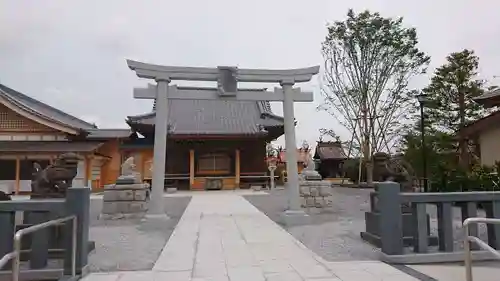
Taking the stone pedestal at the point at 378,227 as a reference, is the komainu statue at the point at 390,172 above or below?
above

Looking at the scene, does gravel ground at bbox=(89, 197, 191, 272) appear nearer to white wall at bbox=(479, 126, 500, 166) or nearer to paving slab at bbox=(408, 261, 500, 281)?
paving slab at bbox=(408, 261, 500, 281)

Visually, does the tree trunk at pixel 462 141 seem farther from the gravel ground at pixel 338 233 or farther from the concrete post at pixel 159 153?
the concrete post at pixel 159 153

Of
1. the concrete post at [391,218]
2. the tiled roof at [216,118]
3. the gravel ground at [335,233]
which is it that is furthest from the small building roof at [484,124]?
the tiled roof at [216,118]

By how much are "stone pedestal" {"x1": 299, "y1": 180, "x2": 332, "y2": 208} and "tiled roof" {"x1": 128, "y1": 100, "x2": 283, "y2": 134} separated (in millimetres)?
10005

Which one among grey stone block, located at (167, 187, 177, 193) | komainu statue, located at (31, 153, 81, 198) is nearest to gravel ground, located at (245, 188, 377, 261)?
komainu statue, located at (31, 153, 81, 198)

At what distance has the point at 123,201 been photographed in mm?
9062

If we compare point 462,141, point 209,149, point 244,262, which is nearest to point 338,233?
point 244,262

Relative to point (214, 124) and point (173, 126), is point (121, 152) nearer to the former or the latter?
point (173, 126)

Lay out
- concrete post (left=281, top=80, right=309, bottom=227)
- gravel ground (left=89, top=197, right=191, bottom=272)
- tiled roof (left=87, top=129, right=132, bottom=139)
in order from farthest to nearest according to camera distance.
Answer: tiled roof (left=87, top=129, right=132, bottom=139) < concrete post (left=281, top=80, right=309, bottom=227) < gravel ground (left=89, top=197, right=191, bottom=272)

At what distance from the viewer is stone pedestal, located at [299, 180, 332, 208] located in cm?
1009

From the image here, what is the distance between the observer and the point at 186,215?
9.28m

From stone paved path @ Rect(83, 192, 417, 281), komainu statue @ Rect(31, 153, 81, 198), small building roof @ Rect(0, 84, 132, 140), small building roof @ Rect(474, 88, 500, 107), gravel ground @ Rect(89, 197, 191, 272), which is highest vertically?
small building roof @ Rect(0, 84, 132, 140)

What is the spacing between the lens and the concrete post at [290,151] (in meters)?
8.21

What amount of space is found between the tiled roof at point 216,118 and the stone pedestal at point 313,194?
10.0 m
